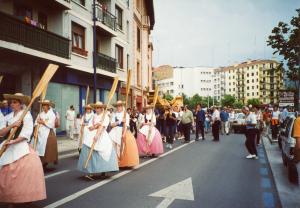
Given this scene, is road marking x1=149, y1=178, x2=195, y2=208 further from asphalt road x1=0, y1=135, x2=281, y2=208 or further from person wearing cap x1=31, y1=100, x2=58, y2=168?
person wearing cap x1=31, y1=100, x2=58, y2=168

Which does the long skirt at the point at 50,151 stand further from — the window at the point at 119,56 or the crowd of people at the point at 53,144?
the window at the point at 119,56

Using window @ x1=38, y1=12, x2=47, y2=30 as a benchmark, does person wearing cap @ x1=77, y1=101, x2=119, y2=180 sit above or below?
below

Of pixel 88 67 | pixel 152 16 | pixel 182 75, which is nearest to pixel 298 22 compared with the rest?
pixel 88 67

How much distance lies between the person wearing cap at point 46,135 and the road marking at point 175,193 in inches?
147

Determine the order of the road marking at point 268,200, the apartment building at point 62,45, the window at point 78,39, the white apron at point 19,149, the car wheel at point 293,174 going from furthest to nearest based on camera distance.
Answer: the window at point 78,39
the apartment building at point 62,45
the car wheel at point 293,174
the road marking at point 268,200
the white apron at point 19,149

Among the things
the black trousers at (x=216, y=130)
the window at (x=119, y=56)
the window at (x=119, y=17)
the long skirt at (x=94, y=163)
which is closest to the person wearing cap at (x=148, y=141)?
the long skirt at (x=94, y=163)

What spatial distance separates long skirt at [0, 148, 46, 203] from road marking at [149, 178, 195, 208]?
182cm

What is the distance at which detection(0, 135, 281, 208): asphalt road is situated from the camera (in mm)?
6492

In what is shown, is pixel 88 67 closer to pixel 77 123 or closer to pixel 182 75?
pixel 77 123

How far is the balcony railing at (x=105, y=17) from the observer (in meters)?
27.1

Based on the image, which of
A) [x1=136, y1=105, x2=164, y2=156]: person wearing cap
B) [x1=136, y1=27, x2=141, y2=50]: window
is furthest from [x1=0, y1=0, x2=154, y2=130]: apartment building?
[x1=136, y1=27, x2=141, y2=50]: window

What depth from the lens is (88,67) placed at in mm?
25297

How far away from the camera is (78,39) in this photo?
24875mm

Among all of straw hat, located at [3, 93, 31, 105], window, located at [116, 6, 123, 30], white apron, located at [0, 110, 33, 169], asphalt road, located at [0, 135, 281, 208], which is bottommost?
asphalt road, located at [0, 135, 281, 208]
